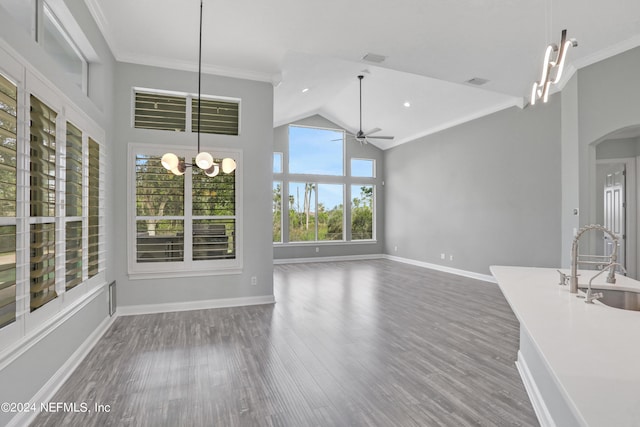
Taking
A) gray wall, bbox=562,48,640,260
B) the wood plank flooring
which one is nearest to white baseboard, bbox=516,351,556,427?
the wood plank flooring

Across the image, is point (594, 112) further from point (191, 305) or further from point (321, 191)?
point (321, 191)

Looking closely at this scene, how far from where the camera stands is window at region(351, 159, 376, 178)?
405 inches

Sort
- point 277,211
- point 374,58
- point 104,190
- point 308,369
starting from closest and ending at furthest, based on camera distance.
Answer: point 308,369, point 104,190, point 374,58, point 277,211

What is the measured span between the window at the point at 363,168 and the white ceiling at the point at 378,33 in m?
4.85

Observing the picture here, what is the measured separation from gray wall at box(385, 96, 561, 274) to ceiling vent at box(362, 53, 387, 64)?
324 centimetres

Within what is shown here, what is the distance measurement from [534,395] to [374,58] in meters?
3.96

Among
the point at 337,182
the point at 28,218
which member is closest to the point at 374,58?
the point at 28,218

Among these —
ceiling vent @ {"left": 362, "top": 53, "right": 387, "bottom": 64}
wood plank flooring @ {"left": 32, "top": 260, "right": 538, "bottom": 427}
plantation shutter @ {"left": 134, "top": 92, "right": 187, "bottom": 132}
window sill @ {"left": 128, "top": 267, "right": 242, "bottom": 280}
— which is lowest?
wood plank flooring @ {"left": 32, "top": 260, "right": 538, "bottom": 427}

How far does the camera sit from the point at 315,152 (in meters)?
9.85

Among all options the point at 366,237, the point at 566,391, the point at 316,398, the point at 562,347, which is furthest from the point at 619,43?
the point at 366,237

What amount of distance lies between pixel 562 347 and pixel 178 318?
13.6 feet

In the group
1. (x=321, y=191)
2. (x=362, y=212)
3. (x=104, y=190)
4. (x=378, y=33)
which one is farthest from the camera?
(x=362, y=212)

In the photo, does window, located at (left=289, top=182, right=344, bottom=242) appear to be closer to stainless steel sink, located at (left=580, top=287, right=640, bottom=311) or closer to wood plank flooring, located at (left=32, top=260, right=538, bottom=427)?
wood plank flooring, located at (left=32, top=260, right=538, bottom=427)

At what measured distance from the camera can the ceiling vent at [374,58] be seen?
14.3 feet
